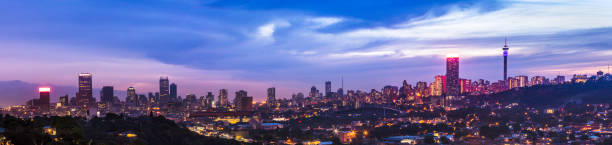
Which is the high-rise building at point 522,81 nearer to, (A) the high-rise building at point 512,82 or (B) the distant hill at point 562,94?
(A) the high-rise building at point 512,82

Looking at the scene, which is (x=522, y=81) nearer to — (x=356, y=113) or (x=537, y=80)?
(x=537, y=80)

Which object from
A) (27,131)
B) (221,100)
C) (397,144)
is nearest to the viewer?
(27,131)

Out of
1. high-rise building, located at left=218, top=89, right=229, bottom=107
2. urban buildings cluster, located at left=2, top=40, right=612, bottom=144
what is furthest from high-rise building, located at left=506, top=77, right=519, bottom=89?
high-rise building, located at left=218, top=89, right=229, bottom=107

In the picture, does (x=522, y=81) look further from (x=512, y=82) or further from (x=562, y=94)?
(x=562, y=94)

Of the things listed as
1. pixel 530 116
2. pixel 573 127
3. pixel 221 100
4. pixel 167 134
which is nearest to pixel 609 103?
pixel 530 116

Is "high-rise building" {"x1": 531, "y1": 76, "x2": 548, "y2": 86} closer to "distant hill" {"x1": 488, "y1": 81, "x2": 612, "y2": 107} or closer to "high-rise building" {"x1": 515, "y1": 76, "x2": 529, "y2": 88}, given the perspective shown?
"high-rise building" {"x1": 515, "y1": 76, "x2": 529, "y2": 88}

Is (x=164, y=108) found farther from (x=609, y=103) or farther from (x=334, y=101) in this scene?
(x=609, y=103)

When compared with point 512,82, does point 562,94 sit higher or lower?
lower

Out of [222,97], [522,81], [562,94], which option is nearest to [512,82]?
[522,81]

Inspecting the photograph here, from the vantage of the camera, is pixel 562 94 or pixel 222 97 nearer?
pixel 562 94
